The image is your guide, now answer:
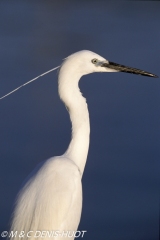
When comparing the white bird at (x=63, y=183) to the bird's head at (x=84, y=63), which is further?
the bird's head at (x=84, y=63)

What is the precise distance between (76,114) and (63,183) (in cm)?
41

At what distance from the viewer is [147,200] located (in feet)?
16.4

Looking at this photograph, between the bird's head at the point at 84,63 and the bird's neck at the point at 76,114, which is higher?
the bird's head at the point at 84,63

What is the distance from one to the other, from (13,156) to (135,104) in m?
1.15

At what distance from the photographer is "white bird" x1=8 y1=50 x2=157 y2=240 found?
3.91 m

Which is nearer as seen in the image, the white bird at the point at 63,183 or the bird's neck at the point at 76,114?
the white bird at the point at 63,183

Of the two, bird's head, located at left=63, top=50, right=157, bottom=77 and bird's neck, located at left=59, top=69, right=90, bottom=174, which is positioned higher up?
bird's head, located at left=63, top=50, right=157, bottom=77

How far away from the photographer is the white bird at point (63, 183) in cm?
391

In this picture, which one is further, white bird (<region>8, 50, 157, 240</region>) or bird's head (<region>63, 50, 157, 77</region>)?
bird's head (<region>63, 50, 157, 77</region>)

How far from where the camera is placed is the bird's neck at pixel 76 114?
4.08 m

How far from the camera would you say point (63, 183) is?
3982mm

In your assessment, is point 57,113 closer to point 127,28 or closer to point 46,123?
point 46,123

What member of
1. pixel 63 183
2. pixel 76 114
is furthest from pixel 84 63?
pixel 63 183

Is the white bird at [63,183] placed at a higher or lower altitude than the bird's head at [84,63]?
lower
